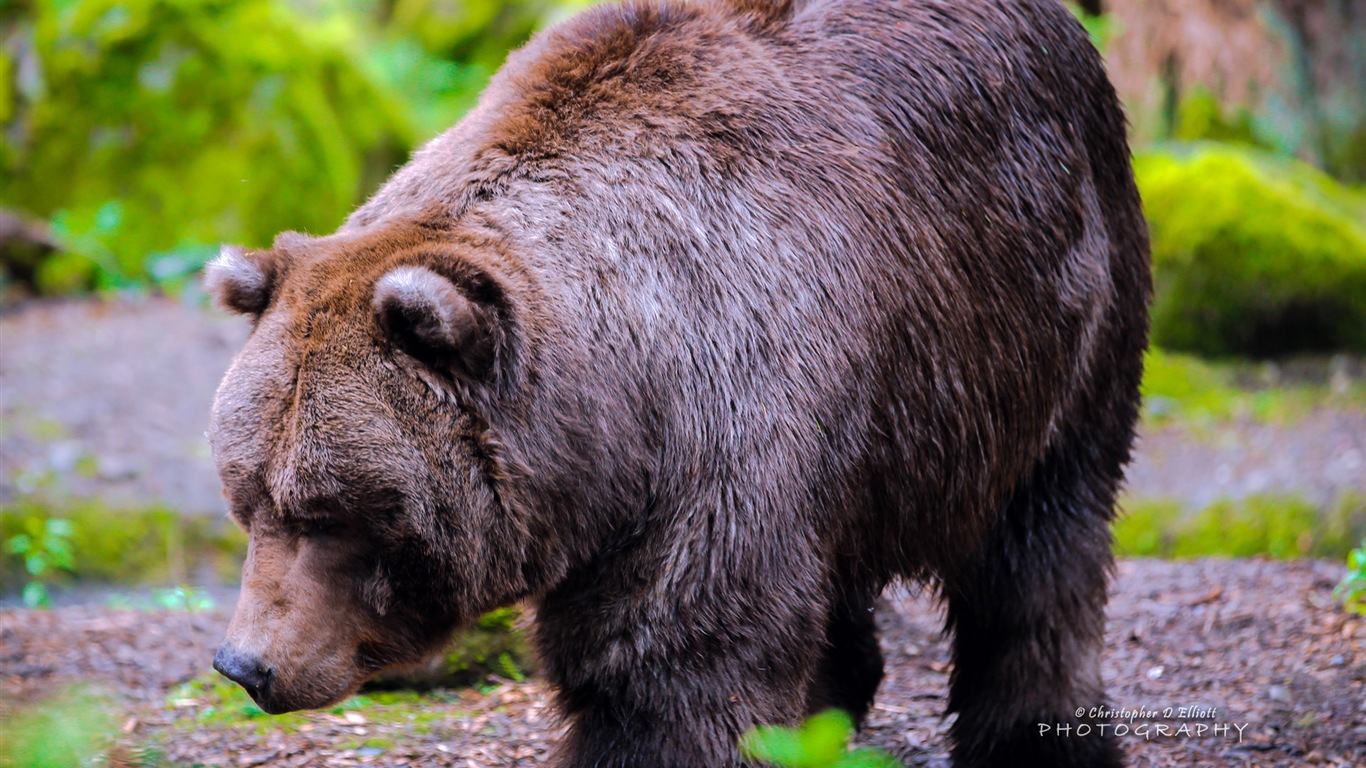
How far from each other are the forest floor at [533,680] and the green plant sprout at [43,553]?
0.95ft

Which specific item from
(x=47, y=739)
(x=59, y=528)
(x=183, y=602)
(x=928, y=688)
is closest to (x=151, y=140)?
(x=59, y=528)

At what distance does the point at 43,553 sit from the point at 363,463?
5.39 metres

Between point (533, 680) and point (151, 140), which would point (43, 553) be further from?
point (151, 140)

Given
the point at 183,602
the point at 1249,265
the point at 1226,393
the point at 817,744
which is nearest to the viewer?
the point at 817,744

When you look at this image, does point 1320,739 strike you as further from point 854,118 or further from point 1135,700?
point 854,118

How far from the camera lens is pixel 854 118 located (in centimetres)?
396

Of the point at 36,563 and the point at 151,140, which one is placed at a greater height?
the point at 151,140

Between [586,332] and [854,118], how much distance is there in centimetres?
112

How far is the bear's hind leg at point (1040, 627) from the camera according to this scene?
4.65 metres

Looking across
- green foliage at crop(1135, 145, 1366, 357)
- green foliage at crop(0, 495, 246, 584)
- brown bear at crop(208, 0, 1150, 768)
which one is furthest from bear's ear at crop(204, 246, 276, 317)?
green foliage at crop(1135, 145, 1366, 357)

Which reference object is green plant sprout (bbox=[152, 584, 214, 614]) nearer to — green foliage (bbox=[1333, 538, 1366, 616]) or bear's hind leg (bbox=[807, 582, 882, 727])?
bear's hind leg (bbox=[807, 582, 882, 727])

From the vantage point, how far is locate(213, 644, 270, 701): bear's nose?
10.9 feet

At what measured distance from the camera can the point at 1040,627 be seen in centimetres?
464

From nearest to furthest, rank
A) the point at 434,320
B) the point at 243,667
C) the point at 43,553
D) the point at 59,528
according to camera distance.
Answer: the point at 434,320
the point at 243,667
the point at 59,528
the point at 43,553
